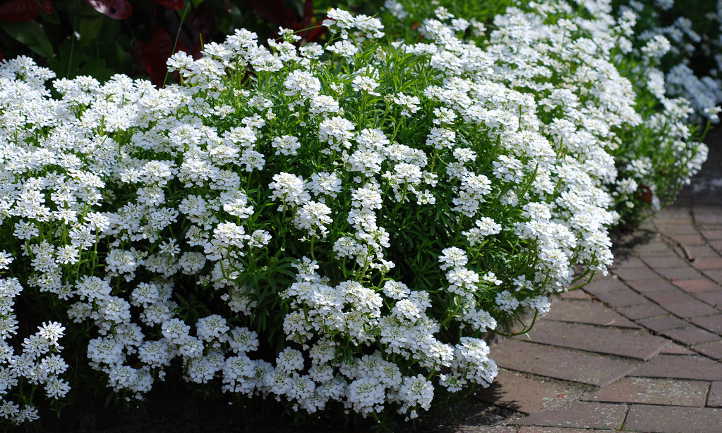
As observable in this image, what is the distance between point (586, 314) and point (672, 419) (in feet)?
2.95

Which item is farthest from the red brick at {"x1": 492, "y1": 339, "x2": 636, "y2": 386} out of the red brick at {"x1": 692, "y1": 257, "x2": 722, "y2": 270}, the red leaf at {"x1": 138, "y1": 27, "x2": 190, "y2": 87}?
the red leaf at {"x1": 138, "y1": 27, "x2": 190, "y2": 87}

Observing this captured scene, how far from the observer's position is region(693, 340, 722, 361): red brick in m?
3.47

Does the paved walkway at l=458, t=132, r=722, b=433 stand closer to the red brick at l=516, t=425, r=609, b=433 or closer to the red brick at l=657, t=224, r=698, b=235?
the red brick at l=516, t=425, r=609, b=433

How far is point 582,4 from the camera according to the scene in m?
5.11

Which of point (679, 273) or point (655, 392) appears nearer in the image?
point (655, 392)

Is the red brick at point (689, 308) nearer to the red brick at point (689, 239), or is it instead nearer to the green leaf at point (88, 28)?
the red brick at point (689, 239)

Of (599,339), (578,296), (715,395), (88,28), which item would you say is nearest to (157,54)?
(88,28)

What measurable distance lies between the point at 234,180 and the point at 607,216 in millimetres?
1414

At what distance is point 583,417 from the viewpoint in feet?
9.79

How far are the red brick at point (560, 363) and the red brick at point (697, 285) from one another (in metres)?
0.91

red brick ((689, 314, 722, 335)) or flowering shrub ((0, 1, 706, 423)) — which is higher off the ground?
flowering shrub ((0, 1, 706, 423))

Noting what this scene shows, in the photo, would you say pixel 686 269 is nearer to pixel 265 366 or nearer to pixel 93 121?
pixel 265 366

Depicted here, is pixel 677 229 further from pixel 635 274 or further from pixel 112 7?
pixel 112 7

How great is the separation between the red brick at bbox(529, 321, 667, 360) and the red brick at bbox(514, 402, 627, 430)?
1.54 feet
